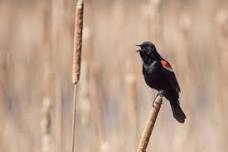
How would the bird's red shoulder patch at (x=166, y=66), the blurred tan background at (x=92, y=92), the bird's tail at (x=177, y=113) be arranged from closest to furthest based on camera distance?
the bird's tail at (x=177, y=113) < the bird's red shoulder patch at (x=166, y=66) < the blurred tan background at (x=92, y=92)

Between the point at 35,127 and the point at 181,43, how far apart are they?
83 centimetres

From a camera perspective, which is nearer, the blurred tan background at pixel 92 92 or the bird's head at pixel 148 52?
the bird's head at pixel 148 52

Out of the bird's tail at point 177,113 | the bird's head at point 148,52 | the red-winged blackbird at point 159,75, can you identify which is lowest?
the bird's tail at point 177,113

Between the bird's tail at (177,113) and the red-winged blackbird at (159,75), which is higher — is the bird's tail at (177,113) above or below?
below

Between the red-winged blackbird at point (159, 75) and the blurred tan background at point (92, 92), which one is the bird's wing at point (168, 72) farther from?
the blurred tan background at point (92, 92)

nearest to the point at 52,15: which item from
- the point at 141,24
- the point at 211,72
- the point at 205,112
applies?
the point at 205,112

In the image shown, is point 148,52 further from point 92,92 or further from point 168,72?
point 92,92

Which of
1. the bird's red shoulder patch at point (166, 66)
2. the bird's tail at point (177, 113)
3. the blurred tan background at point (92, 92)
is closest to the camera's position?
the bird's tail at point (177, 113)

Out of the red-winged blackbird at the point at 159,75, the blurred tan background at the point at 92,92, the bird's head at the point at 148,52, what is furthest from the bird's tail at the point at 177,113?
the blurred tan background at the point at 92,92

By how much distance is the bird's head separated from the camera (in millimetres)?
3040

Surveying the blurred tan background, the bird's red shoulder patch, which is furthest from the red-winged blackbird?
the blurred tan background

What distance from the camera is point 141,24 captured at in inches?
341

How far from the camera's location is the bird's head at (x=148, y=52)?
9.97 ft

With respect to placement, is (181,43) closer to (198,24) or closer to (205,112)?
(205,112)
